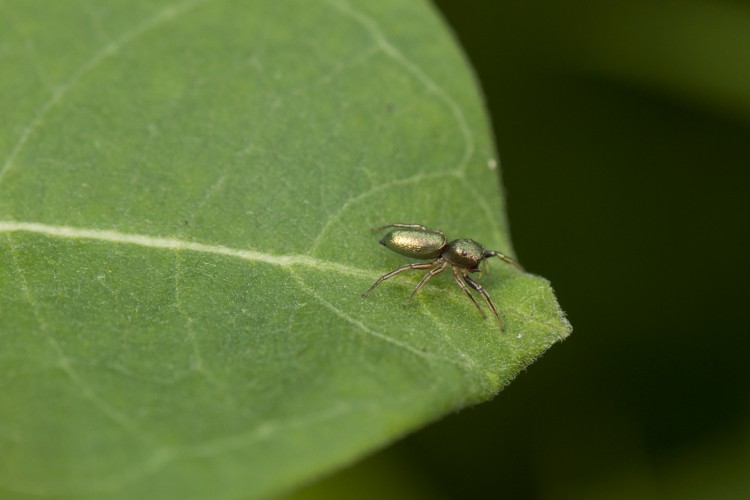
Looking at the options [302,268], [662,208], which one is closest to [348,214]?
[302,268]

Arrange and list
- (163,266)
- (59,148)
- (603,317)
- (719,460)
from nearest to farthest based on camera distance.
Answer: (163,266) < (59,148) < (719,460) < (603,317)

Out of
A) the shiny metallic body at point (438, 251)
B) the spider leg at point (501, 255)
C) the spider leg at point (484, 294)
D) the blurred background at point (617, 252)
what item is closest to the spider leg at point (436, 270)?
the shiny metallic body at point (438, 251)

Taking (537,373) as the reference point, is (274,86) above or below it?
above

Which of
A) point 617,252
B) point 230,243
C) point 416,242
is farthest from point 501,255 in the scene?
point 617,252

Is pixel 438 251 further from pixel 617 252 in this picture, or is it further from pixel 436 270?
pixel 617 252

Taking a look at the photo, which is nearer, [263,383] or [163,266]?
[263,383]

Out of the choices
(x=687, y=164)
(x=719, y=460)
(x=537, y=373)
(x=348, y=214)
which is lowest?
(x=719, y=460)

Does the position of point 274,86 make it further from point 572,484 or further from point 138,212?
point 572,484
